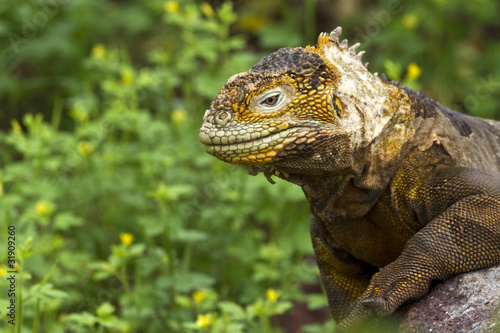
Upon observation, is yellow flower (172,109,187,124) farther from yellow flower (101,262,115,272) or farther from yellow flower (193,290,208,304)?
yellow flower (101,262,115,272)

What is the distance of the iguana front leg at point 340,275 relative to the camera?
15.5ft

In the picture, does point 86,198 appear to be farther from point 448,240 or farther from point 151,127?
point 448,240

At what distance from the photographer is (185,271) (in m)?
6.69

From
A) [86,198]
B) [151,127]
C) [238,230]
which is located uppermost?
[151,127]

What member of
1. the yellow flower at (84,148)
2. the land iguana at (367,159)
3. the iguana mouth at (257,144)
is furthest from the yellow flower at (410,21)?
the iguana mouth at (257,144)

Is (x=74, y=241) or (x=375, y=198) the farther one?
(x=74, y=241)

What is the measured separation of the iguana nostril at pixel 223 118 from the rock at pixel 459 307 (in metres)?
1.37

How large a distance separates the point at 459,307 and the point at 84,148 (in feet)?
15.1

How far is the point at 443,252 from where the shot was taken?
4.00 m

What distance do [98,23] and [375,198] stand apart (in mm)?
8548

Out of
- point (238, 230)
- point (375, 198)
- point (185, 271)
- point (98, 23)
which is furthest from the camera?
point (98, 23)

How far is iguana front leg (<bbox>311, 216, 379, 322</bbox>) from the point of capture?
472cm

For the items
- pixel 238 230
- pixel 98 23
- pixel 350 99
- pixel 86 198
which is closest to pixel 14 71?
pixel 98 23

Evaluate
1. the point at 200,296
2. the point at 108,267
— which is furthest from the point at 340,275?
the point at 108,267
